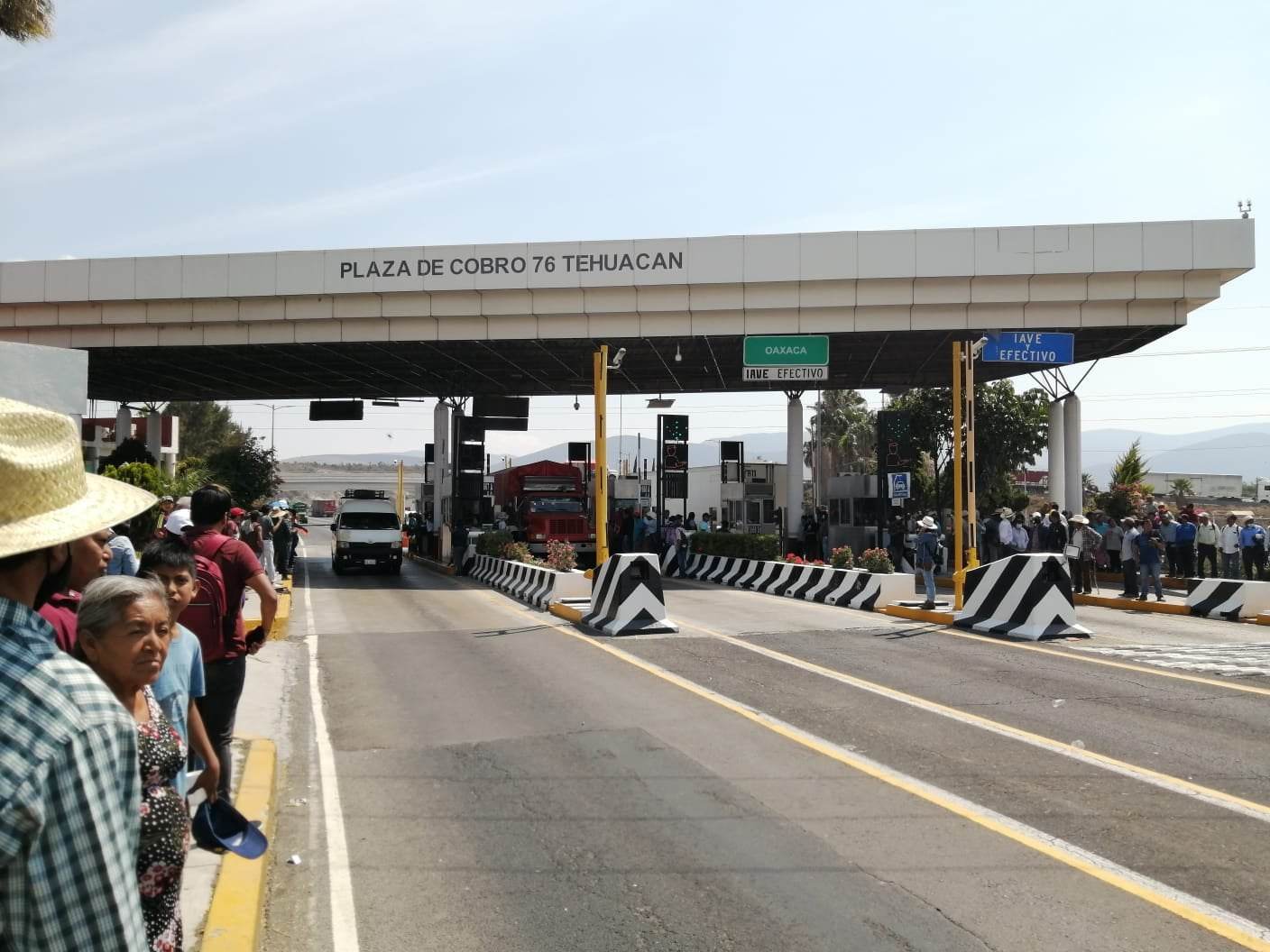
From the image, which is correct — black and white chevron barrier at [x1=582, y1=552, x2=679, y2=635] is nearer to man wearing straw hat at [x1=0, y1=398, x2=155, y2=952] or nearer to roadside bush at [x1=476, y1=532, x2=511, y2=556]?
roadside bush at [x1=476, y1=532, x2=511, y2=556]

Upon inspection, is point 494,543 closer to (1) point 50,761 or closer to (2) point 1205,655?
(2) point 1205,655

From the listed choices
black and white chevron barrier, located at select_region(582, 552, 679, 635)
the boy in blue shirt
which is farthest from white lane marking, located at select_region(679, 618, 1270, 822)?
the boy in blue shirt

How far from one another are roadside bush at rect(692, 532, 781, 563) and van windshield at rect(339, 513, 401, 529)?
9.79 metres

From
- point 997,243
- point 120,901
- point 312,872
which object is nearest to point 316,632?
point 312,872

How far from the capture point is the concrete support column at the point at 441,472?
3772cm

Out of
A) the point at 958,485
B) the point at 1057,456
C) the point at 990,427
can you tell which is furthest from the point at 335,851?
the point at 990,427

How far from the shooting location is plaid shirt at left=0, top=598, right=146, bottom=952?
187 cm

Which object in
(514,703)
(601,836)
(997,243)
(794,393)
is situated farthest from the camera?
(794,393)

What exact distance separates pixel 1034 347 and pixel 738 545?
9276mm

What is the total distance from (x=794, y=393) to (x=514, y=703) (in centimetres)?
2548

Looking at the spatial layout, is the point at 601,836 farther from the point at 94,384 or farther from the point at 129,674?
the point at 94,384

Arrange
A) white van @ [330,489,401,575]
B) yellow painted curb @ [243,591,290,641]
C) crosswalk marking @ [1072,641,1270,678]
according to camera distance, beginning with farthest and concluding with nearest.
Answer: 1. white van @ [330,489,401,575]
2. yellow painted curb @ [243,591,290,641]
3. crosswalk marking @ [1072,641,1270,678]

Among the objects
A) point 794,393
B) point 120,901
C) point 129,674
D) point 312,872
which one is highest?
point 794,393

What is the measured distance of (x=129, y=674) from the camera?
10.6 feet
